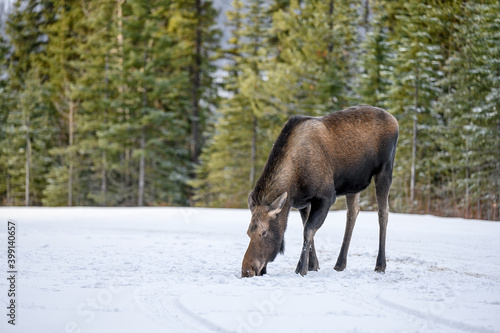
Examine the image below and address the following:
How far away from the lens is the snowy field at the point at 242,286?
386 cm

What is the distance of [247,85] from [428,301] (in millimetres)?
26609

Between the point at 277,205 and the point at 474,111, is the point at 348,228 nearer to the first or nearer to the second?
the point at 277,205

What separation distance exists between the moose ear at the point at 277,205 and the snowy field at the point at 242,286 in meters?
0.75

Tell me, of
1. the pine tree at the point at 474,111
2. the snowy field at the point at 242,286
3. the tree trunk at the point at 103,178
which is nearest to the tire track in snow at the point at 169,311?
the snowy field at the point at 242,286

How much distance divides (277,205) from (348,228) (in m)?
1.70

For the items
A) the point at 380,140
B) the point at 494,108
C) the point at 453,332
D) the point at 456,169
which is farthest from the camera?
the point at 456,169

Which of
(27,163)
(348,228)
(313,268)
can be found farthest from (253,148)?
(313,268)

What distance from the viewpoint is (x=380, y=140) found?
7090 millimetres

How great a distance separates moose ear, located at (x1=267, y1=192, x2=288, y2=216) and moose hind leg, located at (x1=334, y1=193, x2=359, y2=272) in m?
1.39

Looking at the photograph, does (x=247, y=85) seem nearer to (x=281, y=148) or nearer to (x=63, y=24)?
(x=63, y=24)

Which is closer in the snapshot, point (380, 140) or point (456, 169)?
point (380, 140)

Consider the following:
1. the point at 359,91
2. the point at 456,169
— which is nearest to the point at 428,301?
the point at 456,169

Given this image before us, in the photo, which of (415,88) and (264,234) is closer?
(264,234)

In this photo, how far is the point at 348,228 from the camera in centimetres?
730
